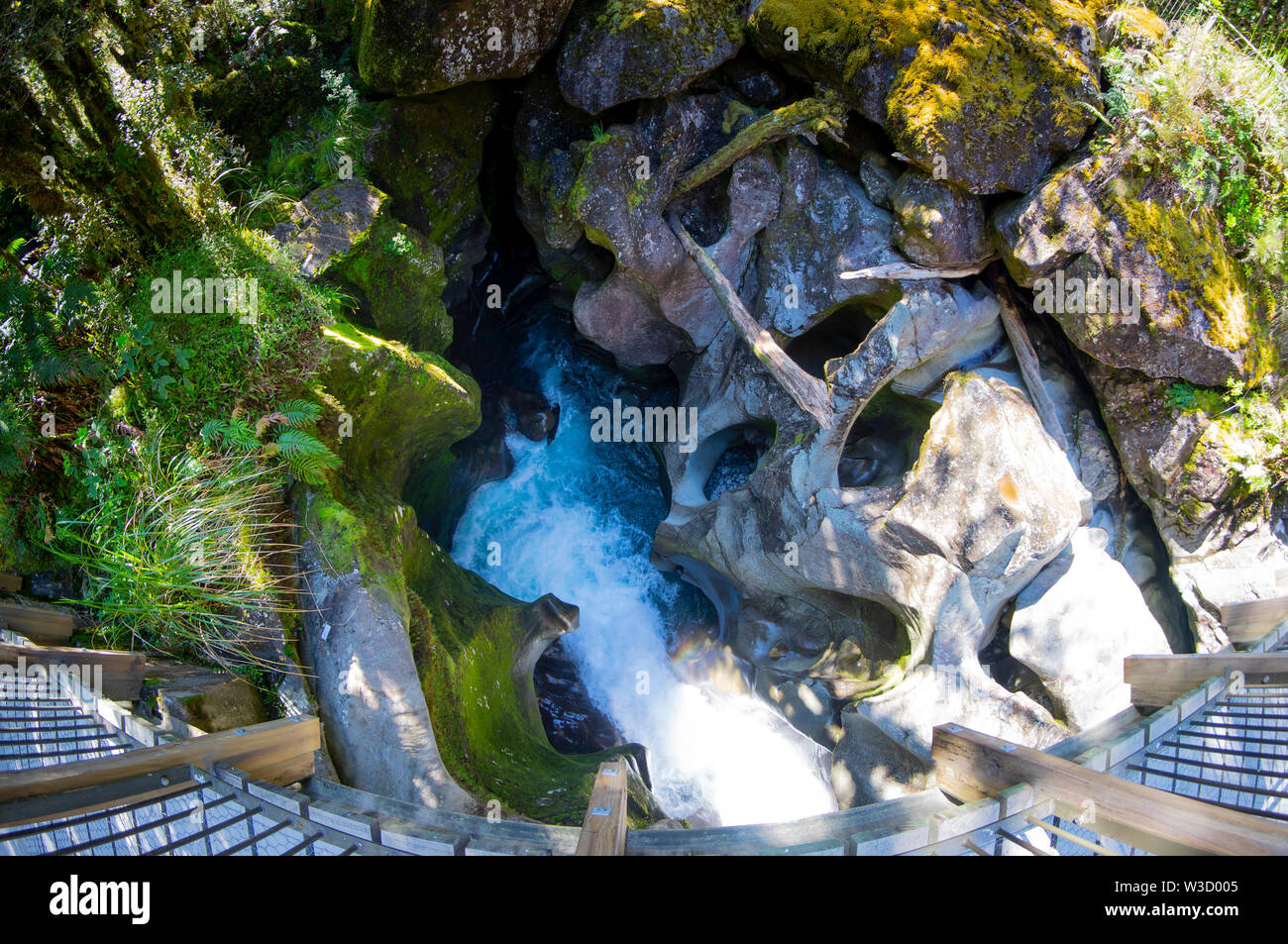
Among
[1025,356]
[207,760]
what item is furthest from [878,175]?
[207,760]

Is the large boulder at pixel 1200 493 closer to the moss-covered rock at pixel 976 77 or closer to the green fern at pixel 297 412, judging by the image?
the moss-covered rock at pixel 976 77

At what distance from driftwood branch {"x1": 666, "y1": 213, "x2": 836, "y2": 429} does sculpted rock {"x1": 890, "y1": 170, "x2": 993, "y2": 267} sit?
71.0 inches

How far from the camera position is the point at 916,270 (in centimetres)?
736

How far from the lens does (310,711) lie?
4.79 m

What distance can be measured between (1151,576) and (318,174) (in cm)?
1053

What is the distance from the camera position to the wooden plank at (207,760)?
2412 mm

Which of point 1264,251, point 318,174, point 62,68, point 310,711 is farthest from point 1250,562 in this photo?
point 62,68

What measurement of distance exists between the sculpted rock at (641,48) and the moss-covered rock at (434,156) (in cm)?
122

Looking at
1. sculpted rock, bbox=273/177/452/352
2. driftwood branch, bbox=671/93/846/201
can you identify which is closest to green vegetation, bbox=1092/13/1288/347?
driftwood branch, bbox=671/93/846/201

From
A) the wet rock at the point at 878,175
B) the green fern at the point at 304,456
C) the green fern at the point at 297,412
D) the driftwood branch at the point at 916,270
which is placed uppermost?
the wet rock at the point at 878,175

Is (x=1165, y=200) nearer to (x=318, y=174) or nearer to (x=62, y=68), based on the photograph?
(x=318, y=174)

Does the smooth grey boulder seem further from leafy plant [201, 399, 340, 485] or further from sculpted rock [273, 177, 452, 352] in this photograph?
sculpted rock [273, 177, 452, 352]

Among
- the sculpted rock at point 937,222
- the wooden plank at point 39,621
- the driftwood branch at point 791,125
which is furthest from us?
the driftwood branch at point 791,125

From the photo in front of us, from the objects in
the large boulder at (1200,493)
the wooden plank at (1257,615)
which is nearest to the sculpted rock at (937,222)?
the large boulder at (1200,493)
